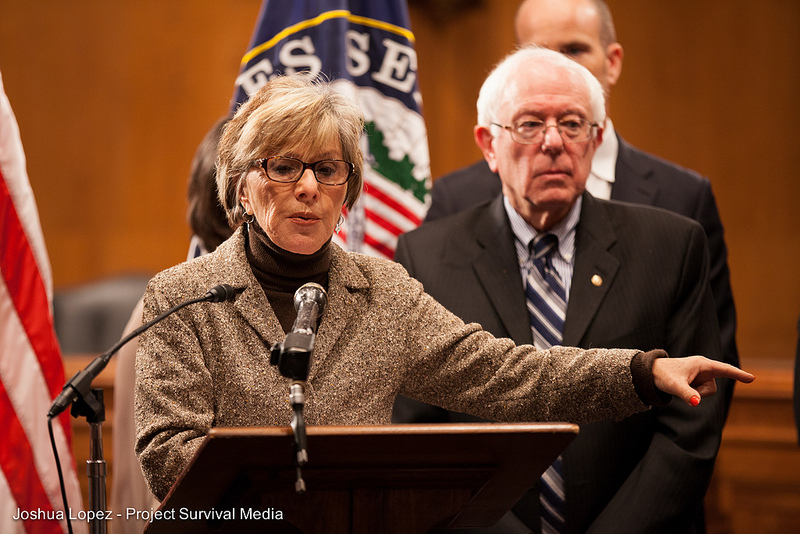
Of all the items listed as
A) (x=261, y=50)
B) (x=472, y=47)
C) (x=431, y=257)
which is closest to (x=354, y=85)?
(x=261, y=50)

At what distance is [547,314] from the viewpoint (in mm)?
2361

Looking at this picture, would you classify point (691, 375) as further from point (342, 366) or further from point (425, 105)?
point (425, 105)

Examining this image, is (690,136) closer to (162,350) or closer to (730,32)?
(730,32)

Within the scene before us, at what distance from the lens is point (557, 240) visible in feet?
8.07

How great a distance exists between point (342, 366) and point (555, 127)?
0.99m

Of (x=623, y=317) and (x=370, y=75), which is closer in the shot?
(x=623, y=317)

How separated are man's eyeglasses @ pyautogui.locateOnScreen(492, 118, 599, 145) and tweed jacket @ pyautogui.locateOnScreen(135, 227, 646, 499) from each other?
2.11 feet

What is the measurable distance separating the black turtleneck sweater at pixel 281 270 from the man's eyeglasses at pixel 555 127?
79 cm

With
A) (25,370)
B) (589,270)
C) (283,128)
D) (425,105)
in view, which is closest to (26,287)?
(25,370)

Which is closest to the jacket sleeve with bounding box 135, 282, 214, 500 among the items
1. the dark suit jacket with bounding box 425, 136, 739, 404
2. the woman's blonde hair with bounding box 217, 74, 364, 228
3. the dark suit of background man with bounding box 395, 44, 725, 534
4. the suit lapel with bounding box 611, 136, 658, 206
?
the woman's blonde hair with bounding box 217, 74, 364, 228

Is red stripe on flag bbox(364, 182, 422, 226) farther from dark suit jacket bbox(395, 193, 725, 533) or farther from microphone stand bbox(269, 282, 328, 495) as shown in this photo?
microphone stand bbox(269, 282, 328, 495)

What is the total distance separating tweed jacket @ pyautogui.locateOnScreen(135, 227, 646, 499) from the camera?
67.6 inches

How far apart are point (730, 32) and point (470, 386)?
3.42 m

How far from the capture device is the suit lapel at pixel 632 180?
2902 millimetres
